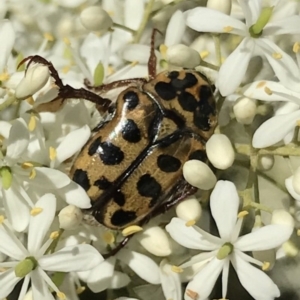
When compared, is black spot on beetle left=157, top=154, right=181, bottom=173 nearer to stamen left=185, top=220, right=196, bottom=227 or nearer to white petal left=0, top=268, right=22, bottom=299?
stamen left=185, top=220, right=196, bottom=227

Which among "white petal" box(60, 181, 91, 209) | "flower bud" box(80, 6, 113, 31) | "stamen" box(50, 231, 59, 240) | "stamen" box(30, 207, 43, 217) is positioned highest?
"flower bud" box(80, 6, 113, 31)

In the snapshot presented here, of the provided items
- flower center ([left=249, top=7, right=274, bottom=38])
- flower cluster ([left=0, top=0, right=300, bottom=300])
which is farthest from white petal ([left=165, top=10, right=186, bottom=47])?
flower center ([left=249, top=7, right=274, bottom=38])

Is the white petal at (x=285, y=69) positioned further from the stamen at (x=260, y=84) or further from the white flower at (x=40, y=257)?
the white flower at (x=40, y=257)

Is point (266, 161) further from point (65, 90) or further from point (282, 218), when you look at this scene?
point (65, 90)

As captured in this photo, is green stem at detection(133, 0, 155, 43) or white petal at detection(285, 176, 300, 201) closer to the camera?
white petal at detection(285, 176, 300, 201)

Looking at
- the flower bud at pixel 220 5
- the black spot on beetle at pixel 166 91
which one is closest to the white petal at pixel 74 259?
the black spot on beetle at pixel 166 91

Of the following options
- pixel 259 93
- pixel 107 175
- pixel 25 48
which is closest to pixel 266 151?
pixel 259 93
